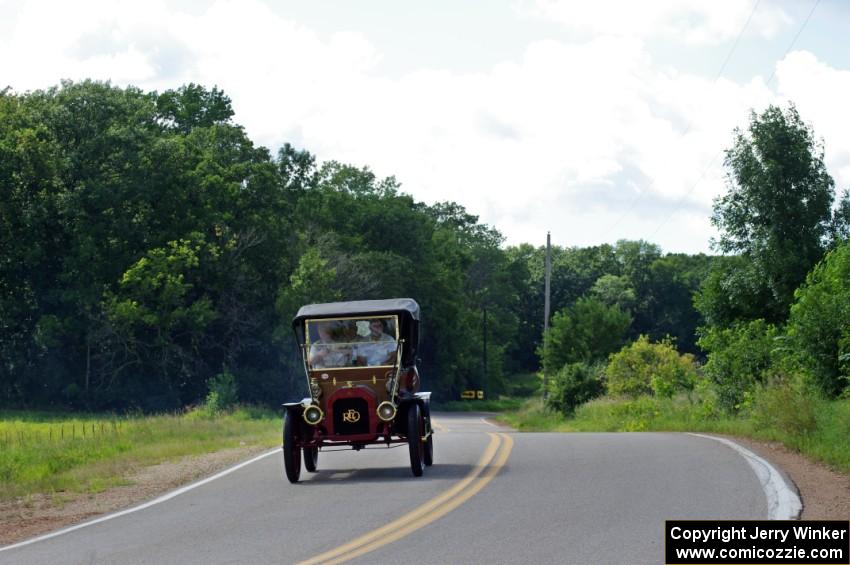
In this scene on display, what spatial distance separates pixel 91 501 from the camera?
15.0m

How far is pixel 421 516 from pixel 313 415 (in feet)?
14.5

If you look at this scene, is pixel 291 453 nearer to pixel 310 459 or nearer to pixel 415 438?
pixel 310 459

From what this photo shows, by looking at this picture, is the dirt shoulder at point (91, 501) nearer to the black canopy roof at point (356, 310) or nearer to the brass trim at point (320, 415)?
the brass trim at point (320, 415)

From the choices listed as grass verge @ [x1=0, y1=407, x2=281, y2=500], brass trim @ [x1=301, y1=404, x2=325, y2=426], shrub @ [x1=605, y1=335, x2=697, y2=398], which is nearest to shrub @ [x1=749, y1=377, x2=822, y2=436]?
brass trim @ [x1=301, y1=404, x2=325, y2=426]

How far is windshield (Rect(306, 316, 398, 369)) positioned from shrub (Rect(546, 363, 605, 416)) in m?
34.8

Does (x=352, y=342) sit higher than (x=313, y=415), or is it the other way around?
(x=352, y=342)

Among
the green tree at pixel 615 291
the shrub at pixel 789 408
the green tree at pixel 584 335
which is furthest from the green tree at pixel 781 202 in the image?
the green tree at pixel 615 291

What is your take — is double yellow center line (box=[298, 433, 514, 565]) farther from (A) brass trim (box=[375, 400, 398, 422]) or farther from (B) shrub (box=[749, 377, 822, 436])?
(B) shrub (box=[749, 377, 822, 436])

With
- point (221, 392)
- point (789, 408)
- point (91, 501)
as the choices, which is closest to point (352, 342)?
point (91, 501)

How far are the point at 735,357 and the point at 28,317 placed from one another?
40.2 meters

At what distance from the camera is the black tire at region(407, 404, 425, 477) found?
591 inches

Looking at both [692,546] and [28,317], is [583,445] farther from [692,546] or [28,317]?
[28,317]

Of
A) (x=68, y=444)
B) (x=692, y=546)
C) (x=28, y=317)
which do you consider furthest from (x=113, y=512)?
(x=28, y=317)

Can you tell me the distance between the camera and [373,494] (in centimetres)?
1347
